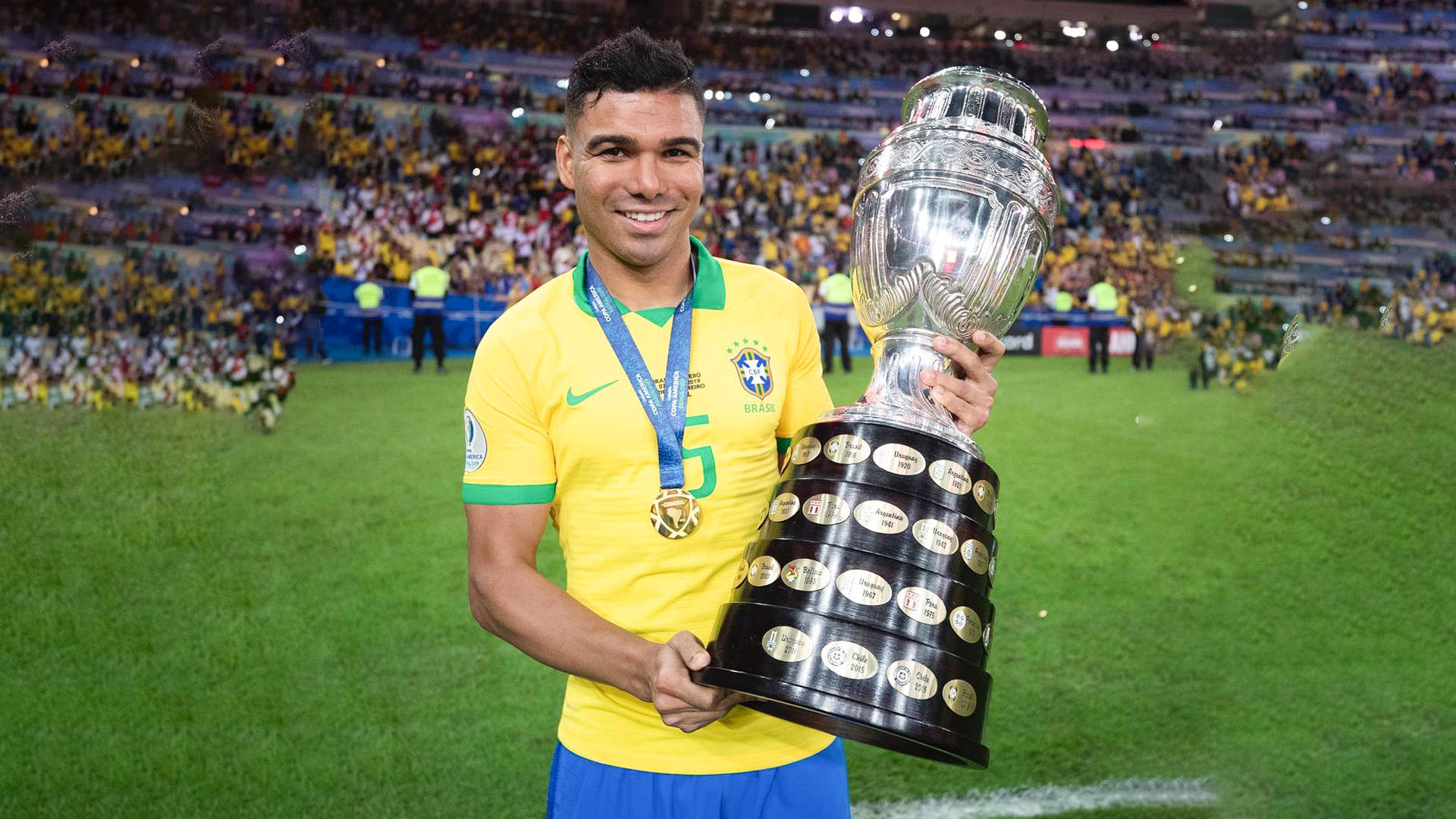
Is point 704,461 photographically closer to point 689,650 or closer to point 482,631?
point 689,650

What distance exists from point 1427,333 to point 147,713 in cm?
1240

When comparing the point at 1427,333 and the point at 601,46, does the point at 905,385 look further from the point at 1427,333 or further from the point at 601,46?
the point at 1427,333

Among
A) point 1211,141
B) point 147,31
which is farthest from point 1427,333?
point 147,31

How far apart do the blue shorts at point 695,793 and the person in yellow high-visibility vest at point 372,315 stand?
11.1 m

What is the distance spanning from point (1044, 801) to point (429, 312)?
352 inches

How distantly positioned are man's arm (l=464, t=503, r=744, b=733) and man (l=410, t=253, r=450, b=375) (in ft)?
31.5

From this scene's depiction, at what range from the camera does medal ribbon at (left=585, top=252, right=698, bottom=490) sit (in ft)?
4.35

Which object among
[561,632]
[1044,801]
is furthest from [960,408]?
[1044,801]

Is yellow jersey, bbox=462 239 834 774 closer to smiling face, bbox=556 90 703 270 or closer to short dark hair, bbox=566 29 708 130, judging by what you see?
smiling face, bbox=556 90 703 270

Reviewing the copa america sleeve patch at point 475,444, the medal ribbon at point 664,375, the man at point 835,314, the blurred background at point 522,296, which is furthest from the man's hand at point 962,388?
the man at point 835,314

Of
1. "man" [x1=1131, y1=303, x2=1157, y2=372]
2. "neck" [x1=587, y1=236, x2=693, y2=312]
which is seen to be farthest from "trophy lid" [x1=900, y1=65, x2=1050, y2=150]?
"man" [x1=1131, y1=303, x2=1157, y2=372]

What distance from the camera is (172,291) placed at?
10438 mm

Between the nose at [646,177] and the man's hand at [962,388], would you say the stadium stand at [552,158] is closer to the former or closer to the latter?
the nose at [646,177]

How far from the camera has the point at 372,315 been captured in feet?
39.2
